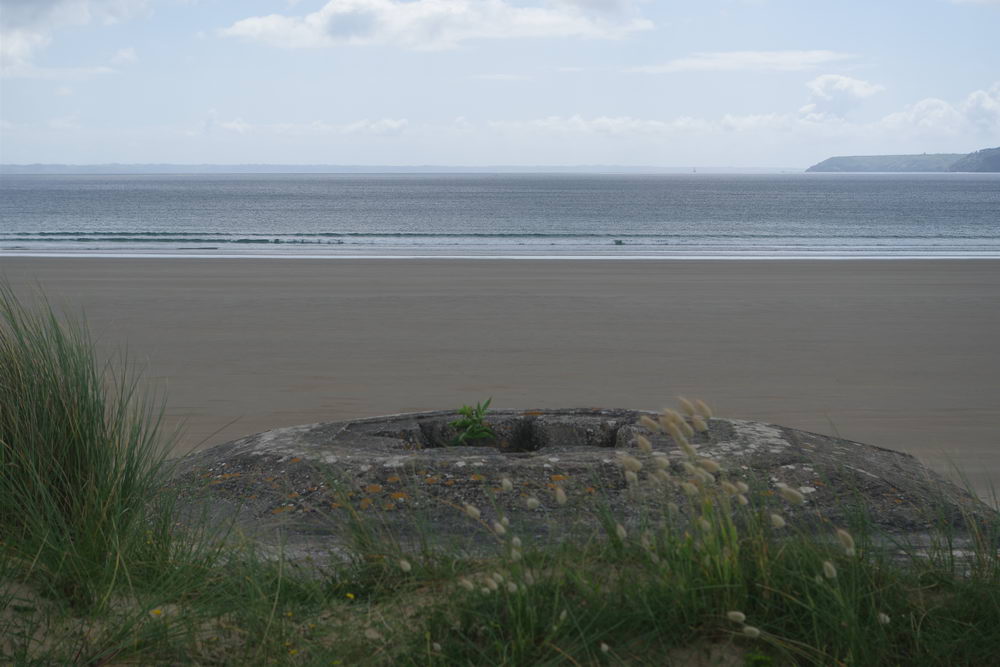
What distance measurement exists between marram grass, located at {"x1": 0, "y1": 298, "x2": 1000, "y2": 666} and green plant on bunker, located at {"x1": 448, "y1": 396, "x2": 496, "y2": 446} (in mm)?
1592

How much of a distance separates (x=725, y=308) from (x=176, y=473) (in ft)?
35.3

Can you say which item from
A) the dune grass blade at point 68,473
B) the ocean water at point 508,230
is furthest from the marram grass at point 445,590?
the ocean water at point 508,230

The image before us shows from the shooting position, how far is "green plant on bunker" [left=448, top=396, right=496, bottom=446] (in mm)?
5012

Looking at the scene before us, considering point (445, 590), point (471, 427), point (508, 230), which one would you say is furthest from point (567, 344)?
point (508, 230)

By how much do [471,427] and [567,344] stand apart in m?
6.30

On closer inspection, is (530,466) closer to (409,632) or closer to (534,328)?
(409,632)

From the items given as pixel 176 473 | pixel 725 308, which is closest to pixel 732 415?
pixel 176 473

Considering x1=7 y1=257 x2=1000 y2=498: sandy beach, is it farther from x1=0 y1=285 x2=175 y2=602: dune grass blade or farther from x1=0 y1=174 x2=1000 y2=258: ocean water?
x1=0 y1=174 x2=1000 y2=258: ocean water

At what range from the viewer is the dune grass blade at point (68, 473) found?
3.11 meters

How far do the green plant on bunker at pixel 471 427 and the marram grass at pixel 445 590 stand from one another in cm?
159

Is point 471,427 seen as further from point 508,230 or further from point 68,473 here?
point 508,230

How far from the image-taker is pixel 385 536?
12.4 feet

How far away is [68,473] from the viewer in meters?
3.35

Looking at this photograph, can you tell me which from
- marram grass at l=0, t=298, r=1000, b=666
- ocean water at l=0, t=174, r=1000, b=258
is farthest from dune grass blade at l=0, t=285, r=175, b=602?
ocean water at l=0, t=174, r=1000, b=258
